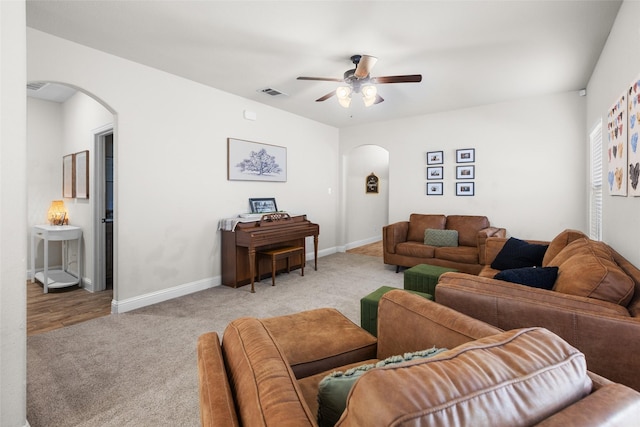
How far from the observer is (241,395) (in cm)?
84

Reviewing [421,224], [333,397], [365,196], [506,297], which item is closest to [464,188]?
[421,224]

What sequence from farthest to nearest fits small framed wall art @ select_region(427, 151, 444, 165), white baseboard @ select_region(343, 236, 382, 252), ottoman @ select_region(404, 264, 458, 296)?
white baseboard @ select_region(343, 236, 382, 252) → small framed wall art @ select_region(427, 151, 444, 165) → ottoman @ select_region(404, 264, 458, 296)

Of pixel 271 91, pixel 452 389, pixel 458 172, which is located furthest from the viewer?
pixel 458 172

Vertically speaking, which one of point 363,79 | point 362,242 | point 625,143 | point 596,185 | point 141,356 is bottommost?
point 141,356

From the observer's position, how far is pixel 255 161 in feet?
15.1

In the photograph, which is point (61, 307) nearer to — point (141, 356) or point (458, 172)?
point (141, 356)

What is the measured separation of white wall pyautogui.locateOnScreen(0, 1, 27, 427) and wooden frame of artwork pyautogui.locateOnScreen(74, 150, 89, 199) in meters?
2.97

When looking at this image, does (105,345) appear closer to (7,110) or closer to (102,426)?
(102,426)

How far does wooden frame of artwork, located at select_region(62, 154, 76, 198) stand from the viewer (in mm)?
4332

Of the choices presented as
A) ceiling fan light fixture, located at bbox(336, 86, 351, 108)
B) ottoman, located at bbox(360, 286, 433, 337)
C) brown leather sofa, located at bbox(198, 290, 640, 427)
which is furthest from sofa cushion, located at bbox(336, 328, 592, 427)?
ceiling fan light fixture, located at bbox(336, 86, 351, 108)

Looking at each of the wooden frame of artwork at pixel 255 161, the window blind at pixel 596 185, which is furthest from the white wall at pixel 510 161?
the wooden frame of artwork at pixel 255 161

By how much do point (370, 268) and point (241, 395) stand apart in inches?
172

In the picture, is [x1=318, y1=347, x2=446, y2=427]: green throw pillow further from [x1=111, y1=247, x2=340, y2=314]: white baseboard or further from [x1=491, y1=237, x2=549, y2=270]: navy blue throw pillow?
[x1=111, y1=247, x2=340, y2=314]: white baseboard

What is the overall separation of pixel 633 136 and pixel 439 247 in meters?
2.75
